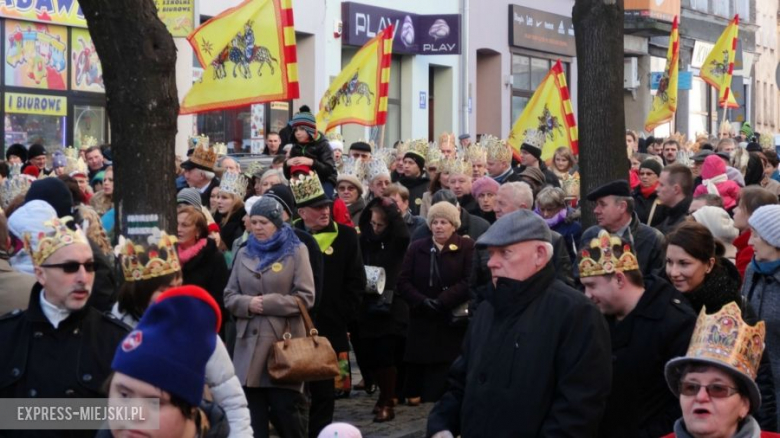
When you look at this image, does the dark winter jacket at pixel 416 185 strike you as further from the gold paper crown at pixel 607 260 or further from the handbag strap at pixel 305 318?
the gold paper crown at pixel 607 260

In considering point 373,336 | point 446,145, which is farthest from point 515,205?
point 446,145

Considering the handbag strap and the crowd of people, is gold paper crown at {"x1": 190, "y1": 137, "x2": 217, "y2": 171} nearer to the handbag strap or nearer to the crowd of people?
the crowd of people

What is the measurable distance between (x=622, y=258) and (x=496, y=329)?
83cm

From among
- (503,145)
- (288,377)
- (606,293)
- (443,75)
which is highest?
(443,75)

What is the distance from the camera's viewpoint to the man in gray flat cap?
19.5 ft

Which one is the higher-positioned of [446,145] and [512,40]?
[512,40]

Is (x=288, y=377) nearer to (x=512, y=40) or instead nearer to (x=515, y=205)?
(x=515, y=205)

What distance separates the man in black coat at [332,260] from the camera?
1091cm

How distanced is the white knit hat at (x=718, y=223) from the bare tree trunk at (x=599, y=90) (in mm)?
1895

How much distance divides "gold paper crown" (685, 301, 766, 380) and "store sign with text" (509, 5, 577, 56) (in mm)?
30491

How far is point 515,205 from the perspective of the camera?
10734 millimetres

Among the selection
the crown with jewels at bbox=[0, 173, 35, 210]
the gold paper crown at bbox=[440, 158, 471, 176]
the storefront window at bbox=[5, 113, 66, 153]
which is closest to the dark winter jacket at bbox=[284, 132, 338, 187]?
the gold paper crown at bbox=[440, 158, 471, 176]

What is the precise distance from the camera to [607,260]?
263 inches

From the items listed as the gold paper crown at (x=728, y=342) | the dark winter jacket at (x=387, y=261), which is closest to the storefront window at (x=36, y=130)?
the dark winter jacket at (x=387, y=261)
